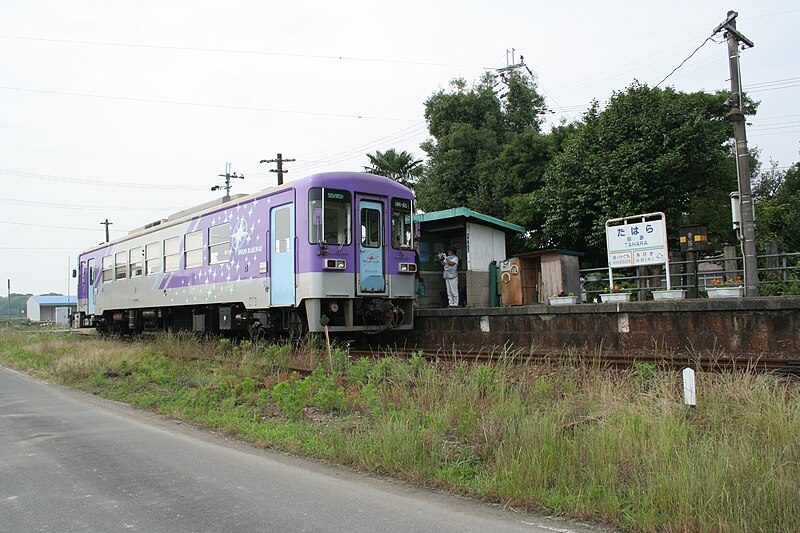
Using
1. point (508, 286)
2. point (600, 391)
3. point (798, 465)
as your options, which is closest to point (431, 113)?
point (508, 286)

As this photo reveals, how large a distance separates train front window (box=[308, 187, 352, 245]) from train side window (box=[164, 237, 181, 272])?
609 cm

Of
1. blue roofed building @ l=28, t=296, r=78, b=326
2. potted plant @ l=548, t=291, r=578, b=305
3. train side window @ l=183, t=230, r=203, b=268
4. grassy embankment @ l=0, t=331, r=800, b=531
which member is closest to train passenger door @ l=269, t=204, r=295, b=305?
grassy embankment @ l=0, t=331, r=800, b=531

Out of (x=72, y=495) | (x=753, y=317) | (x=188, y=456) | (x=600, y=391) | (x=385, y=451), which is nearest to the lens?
(x=72, y=495)

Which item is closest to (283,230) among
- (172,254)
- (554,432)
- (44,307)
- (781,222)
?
(172,254)

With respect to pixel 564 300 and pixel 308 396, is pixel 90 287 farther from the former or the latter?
pixel 308 396

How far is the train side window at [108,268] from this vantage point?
2112 centimetres

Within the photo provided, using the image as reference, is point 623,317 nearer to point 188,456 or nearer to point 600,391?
point 600,391

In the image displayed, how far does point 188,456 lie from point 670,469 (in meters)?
4.12

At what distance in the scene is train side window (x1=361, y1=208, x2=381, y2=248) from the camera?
494 inches

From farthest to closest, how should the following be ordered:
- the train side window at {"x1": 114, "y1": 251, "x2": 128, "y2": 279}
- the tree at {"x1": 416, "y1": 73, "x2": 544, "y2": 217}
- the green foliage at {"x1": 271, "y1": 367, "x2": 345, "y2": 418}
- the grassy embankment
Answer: the tree at {"x1": 416, "y1": 73, "x2": 544, "y2": 217}, the train side window at {"x1": 114, "y1": 251, "x2": 128, "y2": 279}, the green foliage at {"x1": 271, "y1": 367, "x2": 345, "y2": 418}, the grassy embankment

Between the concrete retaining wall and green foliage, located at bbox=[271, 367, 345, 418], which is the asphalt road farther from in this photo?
the concrete retaining wall

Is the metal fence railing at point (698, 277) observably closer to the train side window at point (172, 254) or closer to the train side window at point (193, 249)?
the train side window at point (193, 249)

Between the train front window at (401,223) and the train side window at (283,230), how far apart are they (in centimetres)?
223

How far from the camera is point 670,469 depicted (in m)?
4.20
